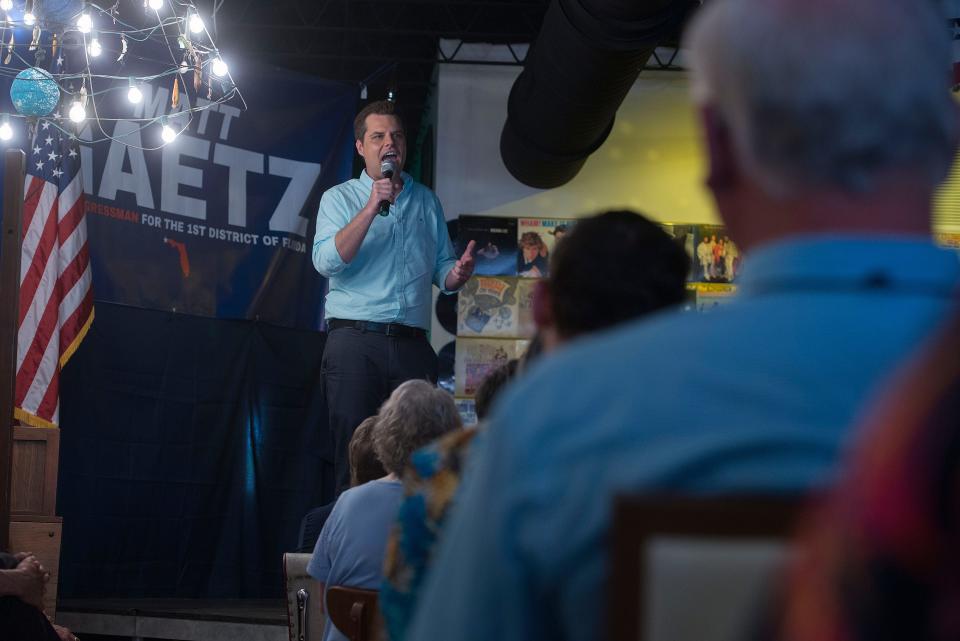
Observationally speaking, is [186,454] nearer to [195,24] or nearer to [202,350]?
[202,350]

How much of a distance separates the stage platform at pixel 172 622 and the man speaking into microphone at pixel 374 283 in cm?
92

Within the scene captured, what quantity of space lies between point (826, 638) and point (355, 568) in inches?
85.6

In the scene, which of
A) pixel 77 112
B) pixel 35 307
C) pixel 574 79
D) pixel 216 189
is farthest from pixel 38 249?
pixel 574 79

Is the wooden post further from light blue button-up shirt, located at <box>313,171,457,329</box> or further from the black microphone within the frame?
the black microphone

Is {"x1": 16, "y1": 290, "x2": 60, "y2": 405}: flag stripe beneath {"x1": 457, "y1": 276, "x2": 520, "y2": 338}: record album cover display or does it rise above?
beneath

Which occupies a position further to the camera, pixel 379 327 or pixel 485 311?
pixel 485 311

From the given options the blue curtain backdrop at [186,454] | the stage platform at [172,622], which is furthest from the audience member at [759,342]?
the blue curtain backdrop at [186,454]

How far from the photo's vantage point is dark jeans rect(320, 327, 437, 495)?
3.96 metres

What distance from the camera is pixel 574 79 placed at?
545 centimetres

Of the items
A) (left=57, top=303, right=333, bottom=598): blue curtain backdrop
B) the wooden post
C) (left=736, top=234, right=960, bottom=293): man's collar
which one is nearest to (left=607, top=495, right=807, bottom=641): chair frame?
(left=736, top=234, right=960, bottom=293): man's collar

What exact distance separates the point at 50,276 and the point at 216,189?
4.01ft

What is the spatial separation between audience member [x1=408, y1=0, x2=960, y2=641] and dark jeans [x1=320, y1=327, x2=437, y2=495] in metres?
3.27

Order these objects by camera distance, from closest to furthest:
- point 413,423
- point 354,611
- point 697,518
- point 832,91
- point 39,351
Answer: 1. point 697,518
2. point 832,91
3. point 354,611
4. point 413,423
5. point 39,351

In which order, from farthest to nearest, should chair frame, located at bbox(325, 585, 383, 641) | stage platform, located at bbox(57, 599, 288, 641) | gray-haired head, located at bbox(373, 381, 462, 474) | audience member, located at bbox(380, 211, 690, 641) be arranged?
stage platform, located at bbox(57, 599, 288, 641), gray-haired head, located at bbox(373, 381, 462, 474), chair frame, located at bbox(325, 585, 383, 641), audience member, located at bbox(380, 211, 690, 641)
